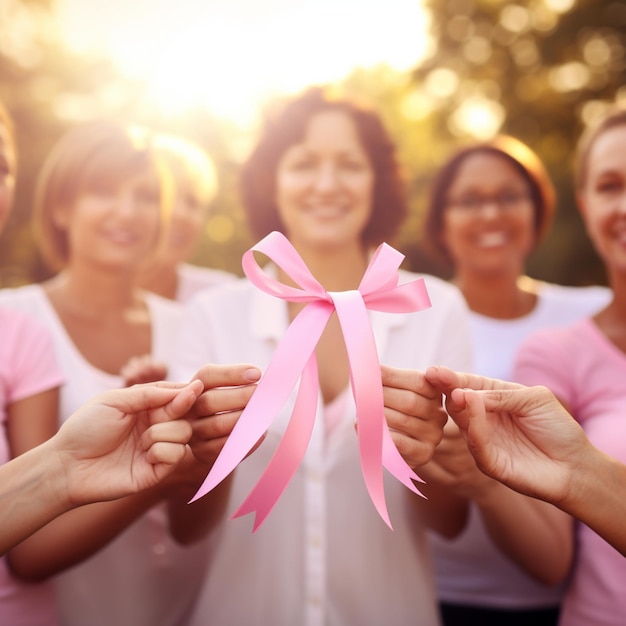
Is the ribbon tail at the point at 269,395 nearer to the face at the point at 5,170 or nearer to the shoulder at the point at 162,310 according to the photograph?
the face at the point at 5,170

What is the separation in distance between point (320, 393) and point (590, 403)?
0.84 m

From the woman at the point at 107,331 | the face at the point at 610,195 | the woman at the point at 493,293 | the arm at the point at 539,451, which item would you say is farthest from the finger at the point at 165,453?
A: the face at the point at 610,195

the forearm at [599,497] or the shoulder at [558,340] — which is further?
the shoulder at [558,340]

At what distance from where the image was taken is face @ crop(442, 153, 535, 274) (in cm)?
340

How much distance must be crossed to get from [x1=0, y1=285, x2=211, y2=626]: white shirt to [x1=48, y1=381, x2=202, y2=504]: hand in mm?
892

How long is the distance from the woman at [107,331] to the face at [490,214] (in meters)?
1.43

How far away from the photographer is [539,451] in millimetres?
1628

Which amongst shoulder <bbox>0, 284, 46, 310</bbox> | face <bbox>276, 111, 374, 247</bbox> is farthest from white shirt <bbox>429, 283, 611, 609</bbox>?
shoulder <bbox>0, 284, 46, 310</bbox>

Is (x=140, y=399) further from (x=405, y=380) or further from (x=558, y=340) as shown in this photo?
(x=558, y=340)

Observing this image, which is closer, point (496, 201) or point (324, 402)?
point (324, 402)

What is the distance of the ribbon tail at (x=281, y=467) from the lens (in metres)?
1.51

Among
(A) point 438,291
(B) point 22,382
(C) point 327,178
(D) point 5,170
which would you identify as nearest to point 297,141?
(C) point 327,178

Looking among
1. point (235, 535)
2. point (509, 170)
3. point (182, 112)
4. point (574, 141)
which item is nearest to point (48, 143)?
point (182, 112)

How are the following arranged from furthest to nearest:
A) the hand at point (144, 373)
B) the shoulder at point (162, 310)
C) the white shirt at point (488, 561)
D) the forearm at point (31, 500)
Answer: the shoulder at point (162, 310) < the white shirt at point (488, 561) < the hand at point (144, 373) < the forearm at point (31, 500)
